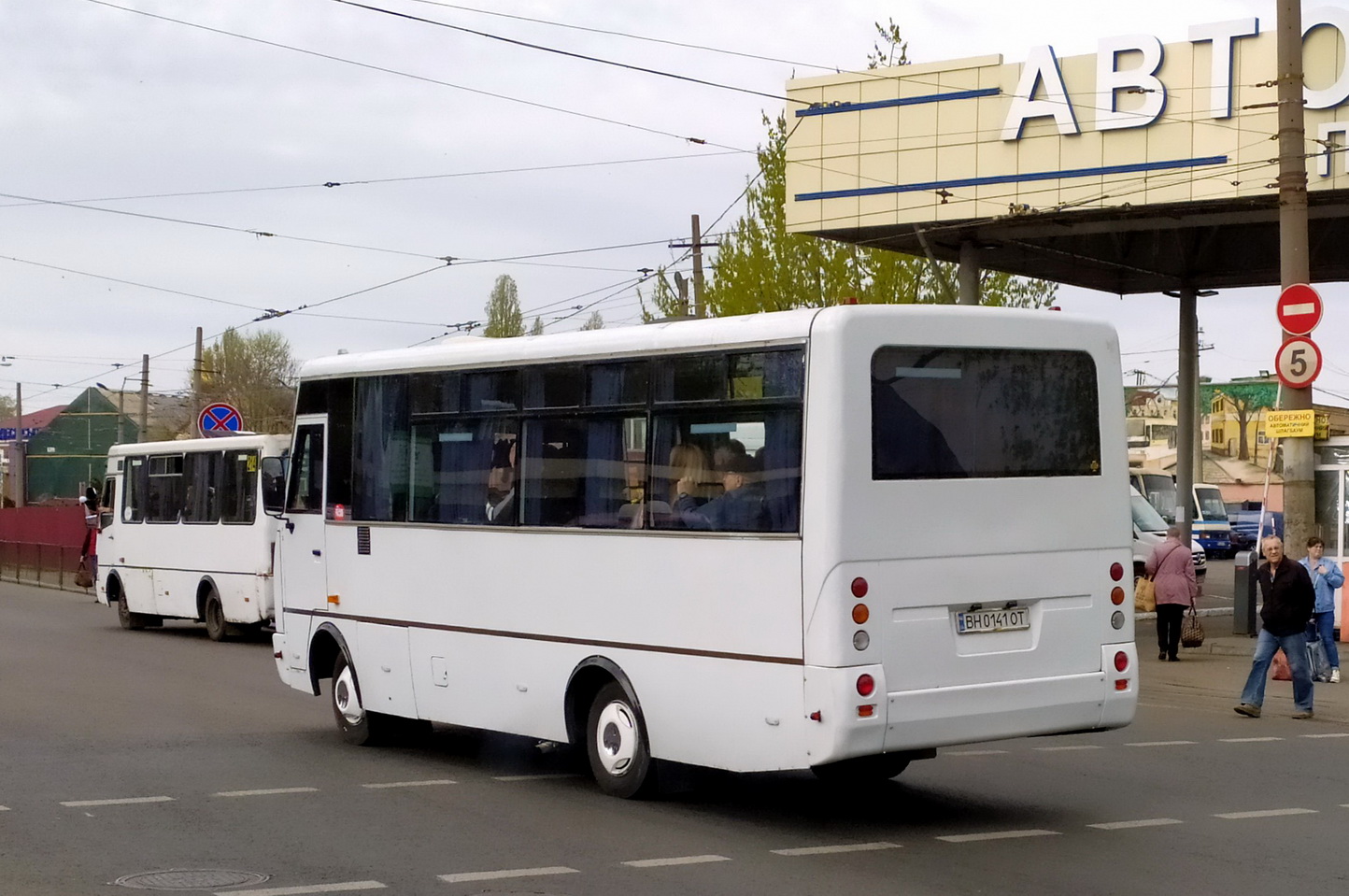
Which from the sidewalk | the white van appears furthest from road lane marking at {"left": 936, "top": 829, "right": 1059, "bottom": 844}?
the white van

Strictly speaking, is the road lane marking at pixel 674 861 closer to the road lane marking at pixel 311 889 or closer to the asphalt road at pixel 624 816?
the asphalt road at pixel 624 816

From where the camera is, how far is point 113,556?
28453mm

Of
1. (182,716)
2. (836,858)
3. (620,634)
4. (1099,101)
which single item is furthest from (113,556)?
(836,858)

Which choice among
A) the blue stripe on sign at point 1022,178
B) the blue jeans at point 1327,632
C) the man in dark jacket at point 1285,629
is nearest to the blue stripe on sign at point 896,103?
the blue stripe on sign at point 1022,178

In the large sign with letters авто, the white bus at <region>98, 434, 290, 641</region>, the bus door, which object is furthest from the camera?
the large sign with letters авто

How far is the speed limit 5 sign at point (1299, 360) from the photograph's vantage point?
58.5 ft

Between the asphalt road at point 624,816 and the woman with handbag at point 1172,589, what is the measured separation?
18.8 ft

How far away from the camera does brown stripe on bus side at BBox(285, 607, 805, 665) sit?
973 cm

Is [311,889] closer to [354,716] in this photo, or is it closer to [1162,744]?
[354,716]

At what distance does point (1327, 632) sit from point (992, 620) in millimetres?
10438

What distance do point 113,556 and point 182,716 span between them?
1415 cm

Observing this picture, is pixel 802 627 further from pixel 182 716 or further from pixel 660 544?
pixel 182 716

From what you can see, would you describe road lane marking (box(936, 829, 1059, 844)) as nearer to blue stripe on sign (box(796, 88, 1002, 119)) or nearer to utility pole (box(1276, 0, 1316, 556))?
utility pole (box(1276, 0, 1316, 556))

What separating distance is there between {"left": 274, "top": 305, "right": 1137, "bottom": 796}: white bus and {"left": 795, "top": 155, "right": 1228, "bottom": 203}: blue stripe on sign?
761 inches
